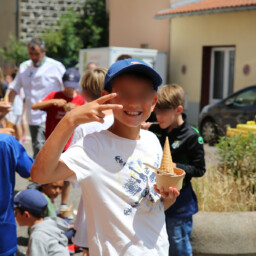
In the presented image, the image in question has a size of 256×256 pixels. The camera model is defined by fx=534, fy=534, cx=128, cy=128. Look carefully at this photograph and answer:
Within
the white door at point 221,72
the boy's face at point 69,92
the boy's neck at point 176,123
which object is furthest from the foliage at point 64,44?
the boy's neck at point 176,123

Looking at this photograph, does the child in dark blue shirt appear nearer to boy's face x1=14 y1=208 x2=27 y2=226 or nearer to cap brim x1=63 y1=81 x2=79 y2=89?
boy's face x1=14 y1=208 x2=27 y2=226

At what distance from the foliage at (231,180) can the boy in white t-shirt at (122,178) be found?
2.95m

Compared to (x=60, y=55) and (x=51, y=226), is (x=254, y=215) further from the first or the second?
(x=60, y=55)

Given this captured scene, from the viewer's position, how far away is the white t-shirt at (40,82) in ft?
24.4

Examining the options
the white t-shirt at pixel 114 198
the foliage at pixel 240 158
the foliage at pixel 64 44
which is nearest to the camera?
the white t-shirt at pixel 114 198

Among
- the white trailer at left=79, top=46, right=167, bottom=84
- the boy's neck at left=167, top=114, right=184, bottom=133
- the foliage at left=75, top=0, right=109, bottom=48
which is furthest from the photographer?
the foliage at left=75, top=0, right=109, bottom=48

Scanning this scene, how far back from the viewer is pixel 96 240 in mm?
2408

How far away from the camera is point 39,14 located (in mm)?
26188

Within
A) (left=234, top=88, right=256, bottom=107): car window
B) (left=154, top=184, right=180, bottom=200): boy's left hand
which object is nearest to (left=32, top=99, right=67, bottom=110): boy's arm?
(left=154, top=184, right=180, bottom=200): boy's left hand

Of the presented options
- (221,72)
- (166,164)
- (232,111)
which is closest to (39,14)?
(221,72)

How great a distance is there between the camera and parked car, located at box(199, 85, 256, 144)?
1311 cm

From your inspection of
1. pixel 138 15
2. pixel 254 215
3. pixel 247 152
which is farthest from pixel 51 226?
pixel 138 15

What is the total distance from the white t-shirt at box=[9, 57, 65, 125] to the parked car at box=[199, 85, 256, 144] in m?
6.14

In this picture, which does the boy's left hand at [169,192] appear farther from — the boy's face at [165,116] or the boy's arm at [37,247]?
the boy's arm at [37,247]
